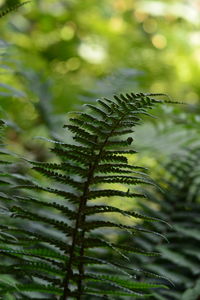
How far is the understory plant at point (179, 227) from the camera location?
Answer: 3.89 ft

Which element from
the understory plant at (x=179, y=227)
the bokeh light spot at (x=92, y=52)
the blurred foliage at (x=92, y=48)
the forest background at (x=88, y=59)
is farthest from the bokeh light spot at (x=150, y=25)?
the understory plant at (x=179, y=227)

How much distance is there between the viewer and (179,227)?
1.28 m

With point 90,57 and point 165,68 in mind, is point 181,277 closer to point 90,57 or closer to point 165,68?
point 165,68

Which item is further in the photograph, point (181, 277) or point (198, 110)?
point (198, 110)

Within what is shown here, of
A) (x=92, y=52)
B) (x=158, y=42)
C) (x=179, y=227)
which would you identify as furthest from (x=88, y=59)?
(x=179, y=227)

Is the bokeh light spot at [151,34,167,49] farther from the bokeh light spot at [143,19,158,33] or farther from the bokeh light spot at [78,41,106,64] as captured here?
the bokeh light spot at [78,41,106,64]

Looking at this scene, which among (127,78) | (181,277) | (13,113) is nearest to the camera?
(181,277)

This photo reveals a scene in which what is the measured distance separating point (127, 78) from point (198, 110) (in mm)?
538

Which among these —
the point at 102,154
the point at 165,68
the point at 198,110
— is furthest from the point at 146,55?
the point at 102,154

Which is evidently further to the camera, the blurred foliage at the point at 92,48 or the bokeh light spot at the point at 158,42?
the bokeh light spot at the point at 158,42

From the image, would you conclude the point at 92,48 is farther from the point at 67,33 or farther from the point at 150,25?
the point at 150,25

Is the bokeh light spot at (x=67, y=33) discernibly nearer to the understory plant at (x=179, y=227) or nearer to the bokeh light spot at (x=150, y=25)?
the bokeh light spot at (x=150, y=25)

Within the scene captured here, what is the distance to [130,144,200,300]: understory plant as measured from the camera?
1.19 m

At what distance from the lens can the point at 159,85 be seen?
3338 millimetres
